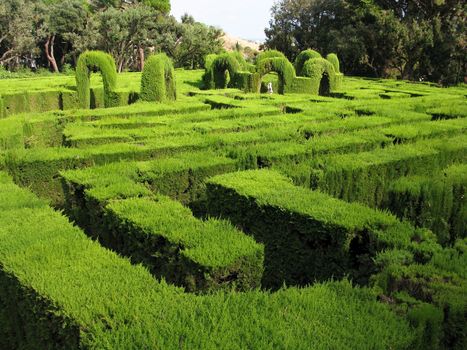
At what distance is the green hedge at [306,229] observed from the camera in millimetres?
5938

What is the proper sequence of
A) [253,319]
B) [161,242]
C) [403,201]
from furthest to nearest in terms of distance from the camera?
[403,201]
[161,242]
[253,319]

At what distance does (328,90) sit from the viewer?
2630 cm

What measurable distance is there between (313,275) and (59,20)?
5381 centimetres

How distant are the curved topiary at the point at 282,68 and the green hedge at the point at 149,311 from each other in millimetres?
20697

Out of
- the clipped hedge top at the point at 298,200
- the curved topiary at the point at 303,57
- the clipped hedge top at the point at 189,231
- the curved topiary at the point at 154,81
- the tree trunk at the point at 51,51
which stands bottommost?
the clipped hedge top at the point at 189,231

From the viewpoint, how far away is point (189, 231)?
18.7 feet

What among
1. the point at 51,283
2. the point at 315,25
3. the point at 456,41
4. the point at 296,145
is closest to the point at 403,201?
the point at 296,145

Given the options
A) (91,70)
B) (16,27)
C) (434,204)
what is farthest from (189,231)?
(16,27)

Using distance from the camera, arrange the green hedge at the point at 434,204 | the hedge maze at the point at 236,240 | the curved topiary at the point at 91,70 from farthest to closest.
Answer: the curved topiary at the point at 91,70 → the green hedge at the point at 434,204 → the hedge maze at the point at 236,240

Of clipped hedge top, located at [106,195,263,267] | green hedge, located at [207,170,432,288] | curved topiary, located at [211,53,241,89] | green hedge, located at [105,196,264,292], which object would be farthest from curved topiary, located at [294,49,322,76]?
green hedge, located at [105,196,264,292]

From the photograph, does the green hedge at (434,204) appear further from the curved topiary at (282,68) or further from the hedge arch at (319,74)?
the hedge arch at (319,74)

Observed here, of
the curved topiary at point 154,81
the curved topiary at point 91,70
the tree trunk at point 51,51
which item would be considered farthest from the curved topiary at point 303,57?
the tree trunk at point 51,51

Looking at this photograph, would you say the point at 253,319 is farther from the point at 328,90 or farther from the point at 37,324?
the point at 328,90

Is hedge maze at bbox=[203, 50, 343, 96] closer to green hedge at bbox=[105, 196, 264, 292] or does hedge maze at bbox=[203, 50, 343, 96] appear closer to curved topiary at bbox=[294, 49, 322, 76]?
curved topiary at bbox=[294, 49, 322, 76]
